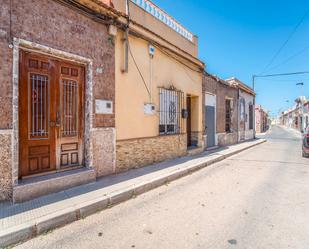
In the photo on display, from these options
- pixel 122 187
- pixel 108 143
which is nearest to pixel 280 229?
pixel 122 187

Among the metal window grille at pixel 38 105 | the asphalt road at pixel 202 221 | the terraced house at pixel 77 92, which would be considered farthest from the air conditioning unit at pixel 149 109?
the metal window grille at pixel 38 105

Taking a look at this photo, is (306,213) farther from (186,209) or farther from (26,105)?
(26,105)

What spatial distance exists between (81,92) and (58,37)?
1.31 metres

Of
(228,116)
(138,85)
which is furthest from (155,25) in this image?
(228,116)

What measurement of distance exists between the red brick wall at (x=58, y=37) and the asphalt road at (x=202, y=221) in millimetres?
2293

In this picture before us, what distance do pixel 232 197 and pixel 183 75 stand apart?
5778 millimetres

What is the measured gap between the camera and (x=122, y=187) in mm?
4539

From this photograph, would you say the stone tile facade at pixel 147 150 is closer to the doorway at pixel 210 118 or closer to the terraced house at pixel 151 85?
the terraced house at pixel 151 85

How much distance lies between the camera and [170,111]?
26.4ft

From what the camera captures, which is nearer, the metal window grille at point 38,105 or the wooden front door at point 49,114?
the wooden front door at point 49,114

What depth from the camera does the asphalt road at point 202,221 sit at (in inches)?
108

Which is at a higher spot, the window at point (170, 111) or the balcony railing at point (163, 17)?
the balcony railing at point (163, 17)

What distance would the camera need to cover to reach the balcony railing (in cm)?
692

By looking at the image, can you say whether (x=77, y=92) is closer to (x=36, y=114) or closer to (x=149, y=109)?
(x=36, y=114)
